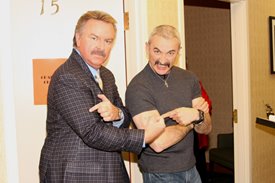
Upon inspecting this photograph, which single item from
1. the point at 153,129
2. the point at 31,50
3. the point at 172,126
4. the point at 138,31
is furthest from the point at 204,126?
the point at 31,50

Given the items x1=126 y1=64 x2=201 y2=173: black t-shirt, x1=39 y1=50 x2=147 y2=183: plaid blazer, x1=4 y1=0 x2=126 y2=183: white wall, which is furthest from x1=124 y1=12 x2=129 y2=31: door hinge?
x1=39 y1=50 x2=147 y2=183: plaid blazer

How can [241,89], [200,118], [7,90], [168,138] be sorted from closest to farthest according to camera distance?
1. [7,90]
2. [168,138]
3. [200,118]
4. [241,89]

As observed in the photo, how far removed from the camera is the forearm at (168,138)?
4.98ft

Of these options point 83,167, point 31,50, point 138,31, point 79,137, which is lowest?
point 83,167

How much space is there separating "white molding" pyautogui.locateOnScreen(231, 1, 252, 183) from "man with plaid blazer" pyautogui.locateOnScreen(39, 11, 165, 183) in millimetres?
1819

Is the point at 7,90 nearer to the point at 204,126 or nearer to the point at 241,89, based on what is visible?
the point at 204,126

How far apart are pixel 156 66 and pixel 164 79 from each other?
8cm

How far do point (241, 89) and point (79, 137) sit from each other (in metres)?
2.04

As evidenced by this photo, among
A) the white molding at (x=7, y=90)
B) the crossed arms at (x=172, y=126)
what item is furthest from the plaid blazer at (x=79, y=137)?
the white molding at (x=7, y=90)

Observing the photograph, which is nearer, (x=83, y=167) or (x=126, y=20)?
(x=83, y=167)

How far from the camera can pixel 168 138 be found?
153 cm

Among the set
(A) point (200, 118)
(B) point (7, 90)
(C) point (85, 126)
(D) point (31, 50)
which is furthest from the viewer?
(D) point (31, 50)

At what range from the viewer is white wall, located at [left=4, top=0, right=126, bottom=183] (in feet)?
6.31

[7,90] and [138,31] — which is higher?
[138,31]
